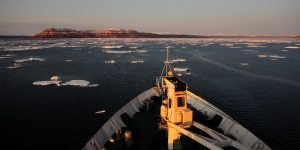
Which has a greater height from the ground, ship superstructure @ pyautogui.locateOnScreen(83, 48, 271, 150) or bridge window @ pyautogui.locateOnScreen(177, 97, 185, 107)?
bridge window @ pyautogui.locateOnScreen(177, 97, 185, 107)

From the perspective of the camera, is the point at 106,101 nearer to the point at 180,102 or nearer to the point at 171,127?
the point at 171,127

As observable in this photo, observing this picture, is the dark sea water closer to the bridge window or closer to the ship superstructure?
the ship superstructure

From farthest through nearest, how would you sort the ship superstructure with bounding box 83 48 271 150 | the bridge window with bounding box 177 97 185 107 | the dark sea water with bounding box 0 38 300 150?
the dark sea water with bounding box 0 38 300 150, the bridge window with bounding box 177 97 185 107, the ship superstructure with bounding box 83 48 271 150

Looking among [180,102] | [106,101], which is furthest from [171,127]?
[106,101]

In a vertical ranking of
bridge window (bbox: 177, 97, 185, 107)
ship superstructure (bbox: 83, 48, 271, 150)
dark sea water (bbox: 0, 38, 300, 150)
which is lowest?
dark sea water (bbox: 0, 38, 300, 150)

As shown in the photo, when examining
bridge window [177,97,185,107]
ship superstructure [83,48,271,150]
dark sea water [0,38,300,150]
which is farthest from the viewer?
dark sea water [0,38,300,150]

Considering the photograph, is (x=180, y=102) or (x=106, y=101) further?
(x=106, y=101)

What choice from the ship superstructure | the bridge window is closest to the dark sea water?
the ship superstructure

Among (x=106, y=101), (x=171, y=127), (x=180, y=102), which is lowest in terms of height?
(x=106, y=101)

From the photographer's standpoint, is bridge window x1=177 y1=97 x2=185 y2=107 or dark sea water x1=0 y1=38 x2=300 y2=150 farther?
dark sea water x1=0 y1=38 x2=300 y2=150

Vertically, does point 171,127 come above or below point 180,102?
below

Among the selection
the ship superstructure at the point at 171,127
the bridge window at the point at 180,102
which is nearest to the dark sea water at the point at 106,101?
the ship superstructure at the point at 171,127
